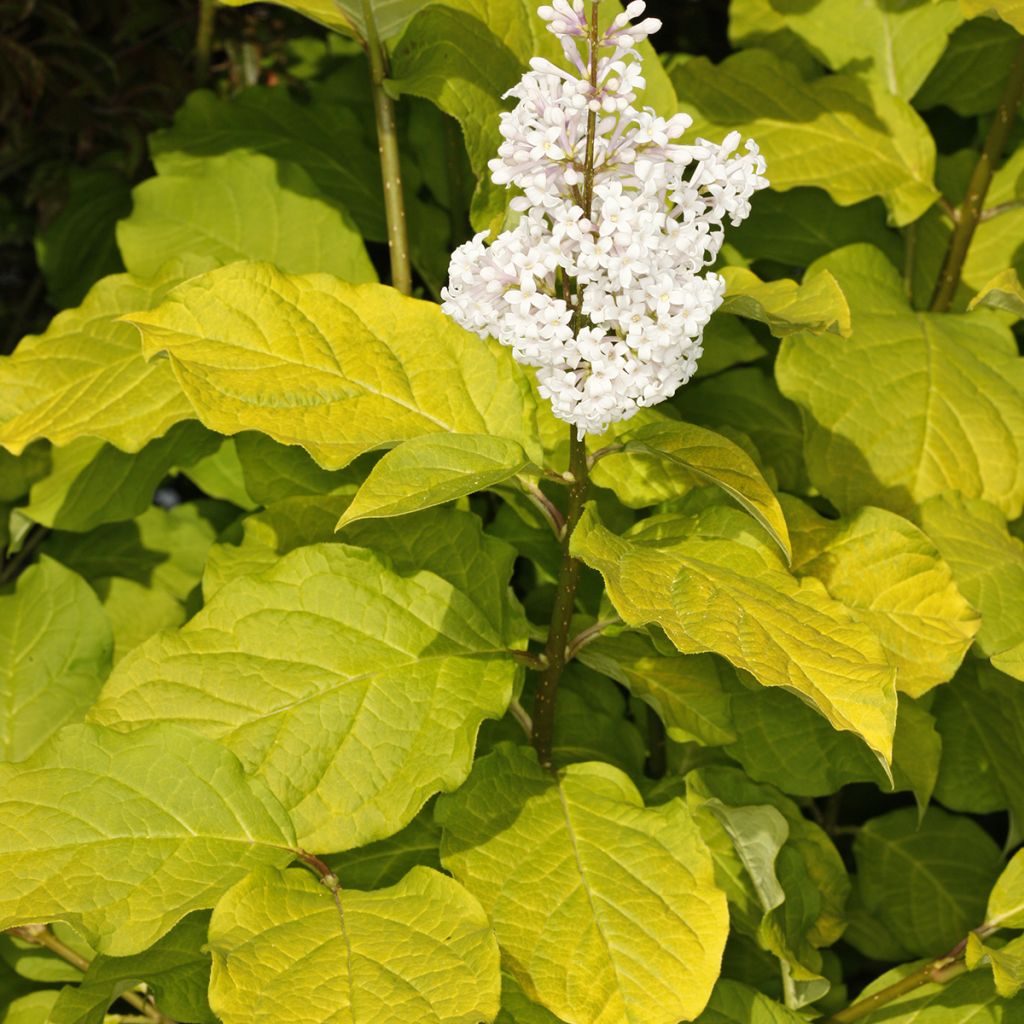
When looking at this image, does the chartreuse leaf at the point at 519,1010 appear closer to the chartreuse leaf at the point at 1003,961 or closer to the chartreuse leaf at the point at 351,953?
the chartreuse leaf at the point at 351,953

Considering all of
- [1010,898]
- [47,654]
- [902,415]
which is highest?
[902,415]

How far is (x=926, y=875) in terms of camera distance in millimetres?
2199

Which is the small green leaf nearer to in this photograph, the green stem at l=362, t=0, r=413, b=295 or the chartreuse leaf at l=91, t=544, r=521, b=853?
the green stem at l=362, t=0, r=413, b=295

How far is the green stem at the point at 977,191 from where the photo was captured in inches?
91.8

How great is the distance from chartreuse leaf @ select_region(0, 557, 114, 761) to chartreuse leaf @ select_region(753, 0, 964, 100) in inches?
69.9

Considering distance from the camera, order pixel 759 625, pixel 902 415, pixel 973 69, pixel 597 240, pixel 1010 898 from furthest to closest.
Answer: pixel 973 69 → pixel 902 415 → pixel 1010 898 → pixel 759 625 → pixel 597 240

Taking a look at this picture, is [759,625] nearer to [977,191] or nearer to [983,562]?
[983,562]

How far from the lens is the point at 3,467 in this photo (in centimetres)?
230

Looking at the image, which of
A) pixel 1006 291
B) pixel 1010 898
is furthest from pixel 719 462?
pixel 1010 898

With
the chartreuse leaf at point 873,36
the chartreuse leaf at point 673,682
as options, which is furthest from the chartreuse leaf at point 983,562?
the chartreuse leaf at point 873,36

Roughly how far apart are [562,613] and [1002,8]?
1.15m

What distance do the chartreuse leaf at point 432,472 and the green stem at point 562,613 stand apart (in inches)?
3.3

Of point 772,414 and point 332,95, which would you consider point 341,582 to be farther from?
point 332,95

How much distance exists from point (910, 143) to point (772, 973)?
1563 mm
